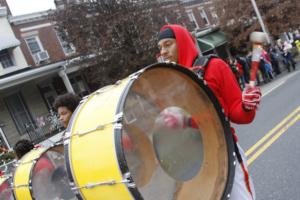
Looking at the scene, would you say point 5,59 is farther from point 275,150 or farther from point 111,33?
point 275,150

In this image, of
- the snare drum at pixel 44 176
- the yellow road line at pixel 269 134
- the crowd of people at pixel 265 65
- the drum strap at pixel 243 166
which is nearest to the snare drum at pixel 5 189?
the snare drum at pixel 44 176

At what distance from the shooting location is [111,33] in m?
18.5

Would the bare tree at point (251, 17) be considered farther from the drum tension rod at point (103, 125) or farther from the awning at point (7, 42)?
the drum tension rod at point (103, 125)

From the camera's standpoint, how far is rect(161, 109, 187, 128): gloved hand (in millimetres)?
2488

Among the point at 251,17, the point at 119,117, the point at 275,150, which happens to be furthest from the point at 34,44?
the point at 119,117

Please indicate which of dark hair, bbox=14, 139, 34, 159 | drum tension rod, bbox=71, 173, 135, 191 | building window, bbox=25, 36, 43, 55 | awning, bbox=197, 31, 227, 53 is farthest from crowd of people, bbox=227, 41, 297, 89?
drum tension rod, bbox=71, 173, 135, 191

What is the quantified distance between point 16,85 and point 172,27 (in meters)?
17.0

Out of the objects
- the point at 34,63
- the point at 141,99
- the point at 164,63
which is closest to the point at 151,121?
the point at 141,99

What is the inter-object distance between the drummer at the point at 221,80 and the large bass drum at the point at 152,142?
0.15 meters

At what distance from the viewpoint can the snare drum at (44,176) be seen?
368 centimetres

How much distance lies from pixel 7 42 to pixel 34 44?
2.06 m

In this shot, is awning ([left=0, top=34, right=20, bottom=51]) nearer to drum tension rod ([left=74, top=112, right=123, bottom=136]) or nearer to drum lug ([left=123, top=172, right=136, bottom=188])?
drum tension rod ([left=74, top=112, right=123, bottom=136])

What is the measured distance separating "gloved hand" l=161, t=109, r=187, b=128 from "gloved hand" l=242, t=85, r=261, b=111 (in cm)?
41

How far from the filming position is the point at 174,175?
2.45m
